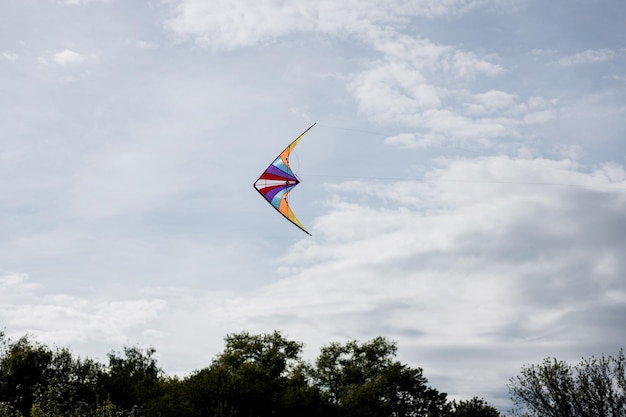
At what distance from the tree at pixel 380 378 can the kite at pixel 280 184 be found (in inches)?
1992

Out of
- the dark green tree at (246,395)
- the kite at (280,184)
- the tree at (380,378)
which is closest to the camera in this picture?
the kite at (280,184)

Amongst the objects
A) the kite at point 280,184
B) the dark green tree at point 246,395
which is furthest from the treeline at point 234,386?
the kite at point 280,184

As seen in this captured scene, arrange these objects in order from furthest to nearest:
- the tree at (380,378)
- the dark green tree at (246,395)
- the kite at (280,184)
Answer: the tree at (380,378), the dark green tree at (246,395), the kite at (280,184)

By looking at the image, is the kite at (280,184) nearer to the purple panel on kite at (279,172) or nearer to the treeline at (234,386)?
the purple panel on kite at (279,172)

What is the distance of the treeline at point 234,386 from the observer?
56.7 m

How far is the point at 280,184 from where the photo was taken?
39688mm

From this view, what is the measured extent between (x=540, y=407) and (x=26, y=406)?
51.4 metres

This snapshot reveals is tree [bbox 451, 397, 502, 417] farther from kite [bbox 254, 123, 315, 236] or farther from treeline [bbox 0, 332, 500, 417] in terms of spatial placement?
kite [bbox 254, 123, 315, 236]

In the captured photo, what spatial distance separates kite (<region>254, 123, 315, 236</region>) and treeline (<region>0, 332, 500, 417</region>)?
21.3m

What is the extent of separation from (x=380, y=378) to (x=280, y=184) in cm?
5278

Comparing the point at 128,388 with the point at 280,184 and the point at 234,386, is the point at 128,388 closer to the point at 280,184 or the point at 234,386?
the point at 234,386

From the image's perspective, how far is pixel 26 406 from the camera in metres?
68.7

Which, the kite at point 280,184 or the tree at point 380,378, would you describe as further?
the tree at point 380,378

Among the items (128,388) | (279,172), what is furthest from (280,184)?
(128,388)
